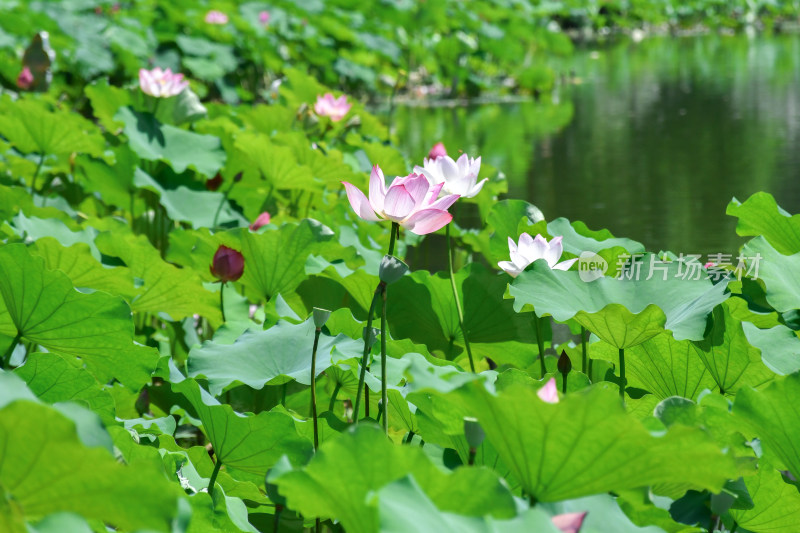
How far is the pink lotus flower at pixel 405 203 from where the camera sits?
844mm

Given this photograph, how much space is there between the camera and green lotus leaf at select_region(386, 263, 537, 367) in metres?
1.21

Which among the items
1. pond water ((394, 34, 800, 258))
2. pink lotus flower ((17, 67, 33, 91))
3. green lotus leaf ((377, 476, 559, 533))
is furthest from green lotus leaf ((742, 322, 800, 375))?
pink lotus flower ((17, 67, 33, 91))

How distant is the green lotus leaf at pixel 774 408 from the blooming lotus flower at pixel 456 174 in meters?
0.42

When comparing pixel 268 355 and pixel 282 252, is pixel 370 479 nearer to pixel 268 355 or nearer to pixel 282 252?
pixel 268 355

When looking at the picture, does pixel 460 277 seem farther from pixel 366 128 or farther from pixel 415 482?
pixel 366 128

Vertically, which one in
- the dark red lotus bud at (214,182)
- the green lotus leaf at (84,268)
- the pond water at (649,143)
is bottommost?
the pond water at (649,143)

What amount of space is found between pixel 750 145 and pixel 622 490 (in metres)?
2.95

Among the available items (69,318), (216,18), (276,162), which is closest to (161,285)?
(69,318)

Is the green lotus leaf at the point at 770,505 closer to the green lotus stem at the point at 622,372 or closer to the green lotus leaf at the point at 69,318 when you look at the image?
the green lotus stem at the point at 622,372

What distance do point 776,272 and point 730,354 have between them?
0.12 m

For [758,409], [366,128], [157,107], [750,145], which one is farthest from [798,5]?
[758,409]

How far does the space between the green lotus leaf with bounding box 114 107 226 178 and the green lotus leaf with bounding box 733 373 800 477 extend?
1262 mm

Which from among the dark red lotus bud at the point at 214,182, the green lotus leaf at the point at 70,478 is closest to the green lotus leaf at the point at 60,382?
the green lotus leaf at the point at 70,478

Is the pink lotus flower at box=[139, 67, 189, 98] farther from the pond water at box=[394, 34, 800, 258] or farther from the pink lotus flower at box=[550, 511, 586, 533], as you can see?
the pink lotus flower at box=[550, 511, 586, 533]
